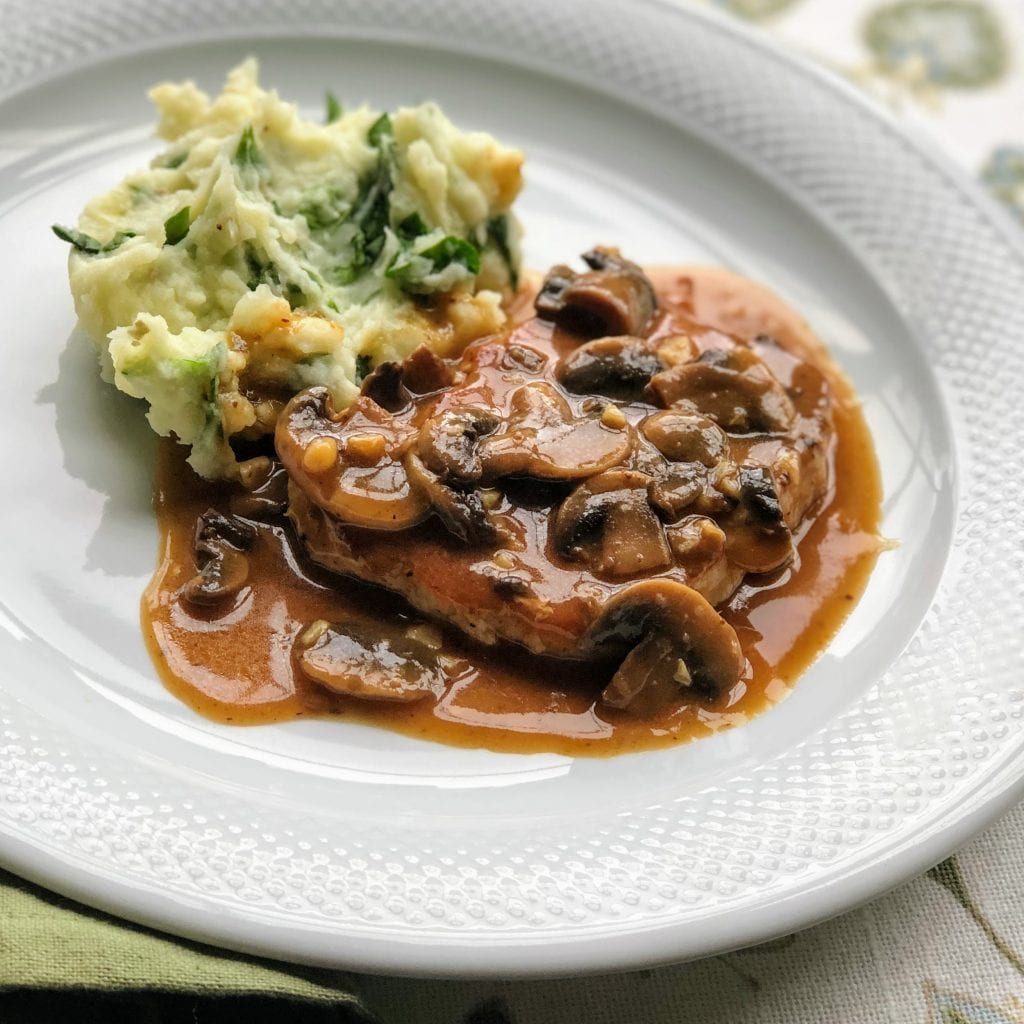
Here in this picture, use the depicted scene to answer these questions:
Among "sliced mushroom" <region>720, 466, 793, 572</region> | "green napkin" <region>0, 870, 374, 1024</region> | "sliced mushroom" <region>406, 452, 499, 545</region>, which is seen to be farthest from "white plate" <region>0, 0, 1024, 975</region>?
"sliced mushroom" <region>406, 452, 499, 545</region>

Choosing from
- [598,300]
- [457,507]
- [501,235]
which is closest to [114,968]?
[457,507]

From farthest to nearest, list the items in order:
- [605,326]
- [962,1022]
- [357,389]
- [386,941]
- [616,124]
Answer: [616,124] → [605,326] → [357,389] → [962,1022] → [386,941]

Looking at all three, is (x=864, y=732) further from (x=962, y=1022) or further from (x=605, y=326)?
(x=605, y=326)

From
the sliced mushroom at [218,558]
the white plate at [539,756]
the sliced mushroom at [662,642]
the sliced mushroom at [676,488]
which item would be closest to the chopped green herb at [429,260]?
the white plate at [539,756]

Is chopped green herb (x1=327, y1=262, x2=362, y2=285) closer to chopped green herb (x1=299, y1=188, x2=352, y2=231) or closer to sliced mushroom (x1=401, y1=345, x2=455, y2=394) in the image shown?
chopped green herb (x1=299, y1=188, x2=352, y2=231)

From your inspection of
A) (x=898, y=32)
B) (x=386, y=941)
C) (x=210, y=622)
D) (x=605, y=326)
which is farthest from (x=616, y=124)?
(x=386, y=941)

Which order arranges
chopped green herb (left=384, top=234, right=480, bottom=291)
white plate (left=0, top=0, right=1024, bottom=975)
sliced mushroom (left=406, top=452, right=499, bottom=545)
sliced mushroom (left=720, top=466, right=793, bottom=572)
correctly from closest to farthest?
white plate (left=0, top=0, right=1024, bottom=975) → sliced mushroom (left=406, top=452, right=499, bottom=545) → sliced mushroom (left=720, top=466, right=793, bottom=572) → chopped green herb (left=384, top=234, right=480, bottom=291)
